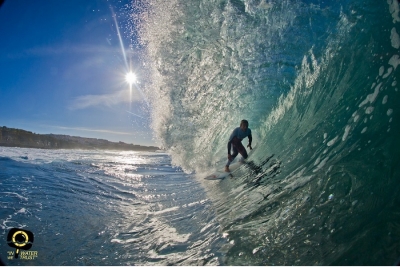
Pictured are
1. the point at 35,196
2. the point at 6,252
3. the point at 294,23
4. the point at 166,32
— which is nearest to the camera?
the point at 6,252

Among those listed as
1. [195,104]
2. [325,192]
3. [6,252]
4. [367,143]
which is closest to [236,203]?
[325,192]

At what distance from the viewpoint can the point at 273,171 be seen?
4926 millimetres

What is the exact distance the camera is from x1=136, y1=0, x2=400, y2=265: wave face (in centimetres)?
249

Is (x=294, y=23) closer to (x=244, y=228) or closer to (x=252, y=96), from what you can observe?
(x=252, y=96)

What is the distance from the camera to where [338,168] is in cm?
308

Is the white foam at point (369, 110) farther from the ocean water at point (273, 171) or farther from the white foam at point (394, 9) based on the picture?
the white foam at point (394, 9)

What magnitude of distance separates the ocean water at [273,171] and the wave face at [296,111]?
2 cm

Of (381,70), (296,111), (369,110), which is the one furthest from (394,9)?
(296,111)

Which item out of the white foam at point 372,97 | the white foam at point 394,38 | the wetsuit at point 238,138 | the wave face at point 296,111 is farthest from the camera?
the wetsuit at point 238,138

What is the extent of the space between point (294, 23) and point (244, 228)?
223 inches

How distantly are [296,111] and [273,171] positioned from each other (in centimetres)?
236
